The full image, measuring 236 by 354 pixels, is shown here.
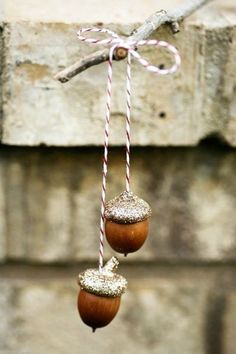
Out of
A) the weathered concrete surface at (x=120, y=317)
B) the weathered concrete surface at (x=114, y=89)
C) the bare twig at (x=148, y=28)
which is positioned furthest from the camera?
the weathered concrete surface at (x=120, y=317)

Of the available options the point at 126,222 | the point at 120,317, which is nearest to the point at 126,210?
the point at 126,222

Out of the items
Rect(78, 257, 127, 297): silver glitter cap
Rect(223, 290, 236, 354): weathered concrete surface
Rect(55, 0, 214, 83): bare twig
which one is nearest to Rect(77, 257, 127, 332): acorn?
Rect(78, 257, 127, 297): silver glitter cap

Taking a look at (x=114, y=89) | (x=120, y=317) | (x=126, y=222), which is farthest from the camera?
(x=120, y=317)

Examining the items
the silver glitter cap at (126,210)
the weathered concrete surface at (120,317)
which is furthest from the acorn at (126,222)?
the weathered concrete surface at (120,317)

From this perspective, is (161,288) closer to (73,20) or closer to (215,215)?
(215,215)

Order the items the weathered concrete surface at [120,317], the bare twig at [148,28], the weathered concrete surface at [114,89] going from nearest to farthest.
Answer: the bare twig at [148,28]
the weathered concrete surface at [114,89]
the weathered concrete surface at [120,317]

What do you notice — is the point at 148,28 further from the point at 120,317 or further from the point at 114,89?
the point at 120,317

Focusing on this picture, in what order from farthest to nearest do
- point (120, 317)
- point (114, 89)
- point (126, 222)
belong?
point (120, 317) → point (114, 89) → point (126, 222)

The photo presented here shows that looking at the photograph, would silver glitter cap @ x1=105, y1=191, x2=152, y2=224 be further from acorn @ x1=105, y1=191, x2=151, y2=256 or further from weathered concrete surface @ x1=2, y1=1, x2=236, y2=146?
weathered concrete surface @ x1=2, y1=1, x2=236, y2=146

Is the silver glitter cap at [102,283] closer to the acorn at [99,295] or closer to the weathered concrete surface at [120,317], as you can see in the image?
the acorn at [99,295]
